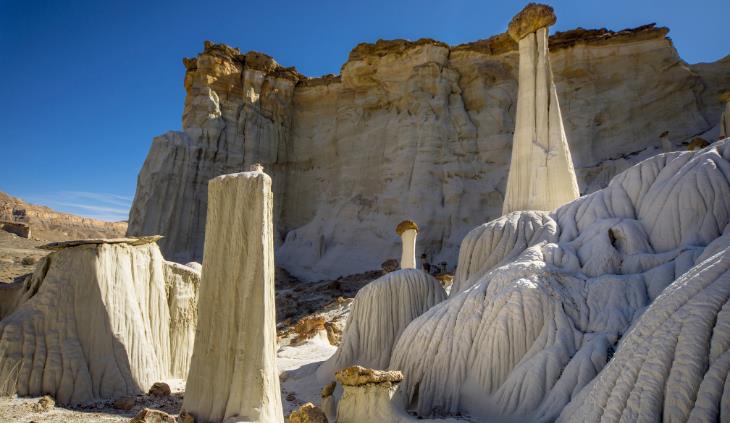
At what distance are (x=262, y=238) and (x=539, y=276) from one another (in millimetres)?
3997

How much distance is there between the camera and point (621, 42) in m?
24.7

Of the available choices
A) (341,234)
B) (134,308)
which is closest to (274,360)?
(134,308)

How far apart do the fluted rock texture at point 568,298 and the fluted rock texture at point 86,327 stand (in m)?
4.04

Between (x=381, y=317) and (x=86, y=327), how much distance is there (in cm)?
495

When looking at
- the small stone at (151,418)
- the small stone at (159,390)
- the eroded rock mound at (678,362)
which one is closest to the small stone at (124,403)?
the small stone at (159,390)

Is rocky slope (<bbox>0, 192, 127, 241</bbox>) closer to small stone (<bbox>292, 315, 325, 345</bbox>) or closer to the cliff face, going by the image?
the cliff face

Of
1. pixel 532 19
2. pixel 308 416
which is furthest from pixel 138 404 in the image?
pixel 532 19

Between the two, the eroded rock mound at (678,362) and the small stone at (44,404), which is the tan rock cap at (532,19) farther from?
the small stone at (44,404)

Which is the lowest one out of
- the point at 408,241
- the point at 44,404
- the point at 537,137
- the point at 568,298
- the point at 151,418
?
the point at 44,404

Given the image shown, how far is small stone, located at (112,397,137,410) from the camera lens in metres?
7.02

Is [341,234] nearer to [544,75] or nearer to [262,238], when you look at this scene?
[544,75]

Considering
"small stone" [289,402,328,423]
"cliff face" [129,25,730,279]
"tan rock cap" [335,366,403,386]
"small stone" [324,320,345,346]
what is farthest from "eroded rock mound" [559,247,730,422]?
"cliff face" [129,25,730,279]

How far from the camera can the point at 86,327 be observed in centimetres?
763

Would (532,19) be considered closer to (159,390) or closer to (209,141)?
(159,390)
